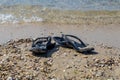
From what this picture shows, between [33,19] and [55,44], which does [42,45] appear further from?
[33,19]

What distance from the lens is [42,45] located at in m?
8.48

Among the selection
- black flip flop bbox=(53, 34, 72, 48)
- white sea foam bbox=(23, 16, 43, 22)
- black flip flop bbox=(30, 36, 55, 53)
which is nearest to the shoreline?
white sea foam bbox=(23, 16, 43, 22)

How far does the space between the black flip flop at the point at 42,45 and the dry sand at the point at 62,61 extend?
132 millimetres

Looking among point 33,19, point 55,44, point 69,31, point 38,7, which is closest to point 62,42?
point 55,44

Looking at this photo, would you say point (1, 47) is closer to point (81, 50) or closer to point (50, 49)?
point (50, 49)

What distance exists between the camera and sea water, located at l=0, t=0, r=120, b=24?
1255 centimetres

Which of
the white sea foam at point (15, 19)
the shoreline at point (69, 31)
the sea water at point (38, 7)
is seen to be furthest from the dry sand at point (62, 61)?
the sea water at point (38, 7)

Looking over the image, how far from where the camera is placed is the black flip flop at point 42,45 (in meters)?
8.28

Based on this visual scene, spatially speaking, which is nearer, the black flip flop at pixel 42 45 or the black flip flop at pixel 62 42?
the black flip flop at pixel 42 45

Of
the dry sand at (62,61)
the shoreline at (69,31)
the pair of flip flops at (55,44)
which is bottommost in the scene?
the shoreline at (69,31)

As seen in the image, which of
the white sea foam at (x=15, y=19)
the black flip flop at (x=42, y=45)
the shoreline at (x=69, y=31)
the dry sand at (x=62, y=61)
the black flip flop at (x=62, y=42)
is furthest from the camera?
the white sea foam at (x=15, y=19)

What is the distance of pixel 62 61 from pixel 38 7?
238 inches

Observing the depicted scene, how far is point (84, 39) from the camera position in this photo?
988 cm

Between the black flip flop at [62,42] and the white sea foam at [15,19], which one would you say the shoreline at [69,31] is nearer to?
the white sea foam at [15,19]
